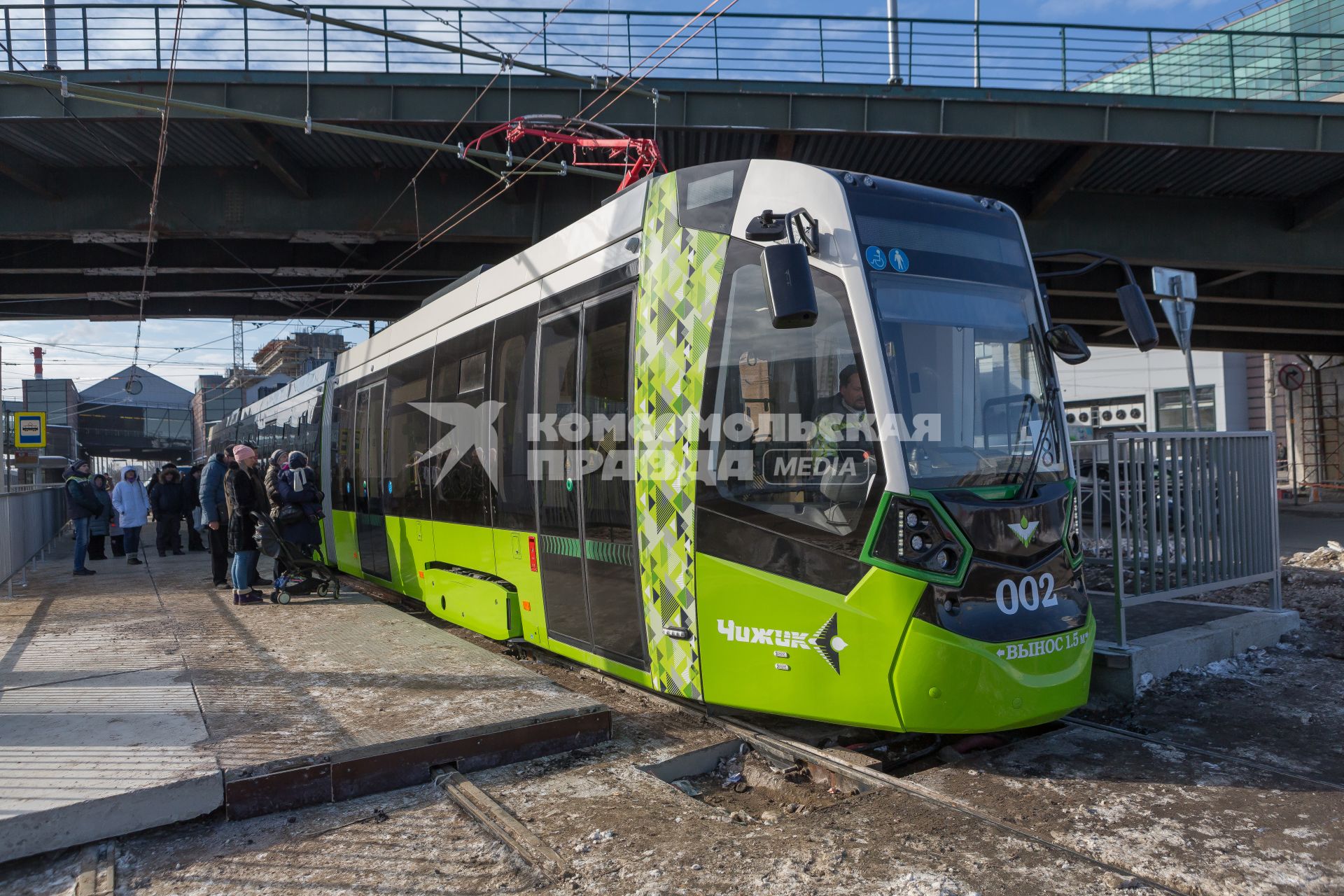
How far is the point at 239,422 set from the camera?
926 inches

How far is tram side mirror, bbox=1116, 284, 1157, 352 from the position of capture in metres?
5.95

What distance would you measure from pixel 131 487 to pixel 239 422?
264 inches

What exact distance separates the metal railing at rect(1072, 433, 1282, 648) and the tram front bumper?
2.15 metres

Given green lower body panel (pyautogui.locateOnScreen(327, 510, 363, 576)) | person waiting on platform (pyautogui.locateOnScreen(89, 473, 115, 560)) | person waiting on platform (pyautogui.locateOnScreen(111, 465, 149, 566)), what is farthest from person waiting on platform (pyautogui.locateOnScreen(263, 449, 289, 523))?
person waiting on platform (pyautogui.locateOnScreen(89, 473, 115, 560))

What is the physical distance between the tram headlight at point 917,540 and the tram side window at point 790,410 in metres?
0.17

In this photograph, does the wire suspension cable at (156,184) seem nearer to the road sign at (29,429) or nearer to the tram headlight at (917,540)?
the road sign at (29,429)

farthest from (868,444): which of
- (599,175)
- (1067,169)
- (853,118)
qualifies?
(1067,169)

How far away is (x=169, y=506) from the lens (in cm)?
1748

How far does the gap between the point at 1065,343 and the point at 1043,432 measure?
0.73 metres

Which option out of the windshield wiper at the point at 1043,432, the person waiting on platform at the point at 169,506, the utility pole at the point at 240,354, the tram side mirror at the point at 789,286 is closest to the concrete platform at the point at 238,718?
the tram side mirror at the point at 789,286

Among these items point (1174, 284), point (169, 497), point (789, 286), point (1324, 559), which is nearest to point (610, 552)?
point (789, 286)

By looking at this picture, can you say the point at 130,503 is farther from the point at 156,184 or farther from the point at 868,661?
the point at 868,661

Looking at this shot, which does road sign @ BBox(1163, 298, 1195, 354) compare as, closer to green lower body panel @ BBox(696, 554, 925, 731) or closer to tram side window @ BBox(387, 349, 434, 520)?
green lower body panel @ BBox(696, 554, 925, 731)

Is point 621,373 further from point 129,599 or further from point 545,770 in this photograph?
point 129,599
